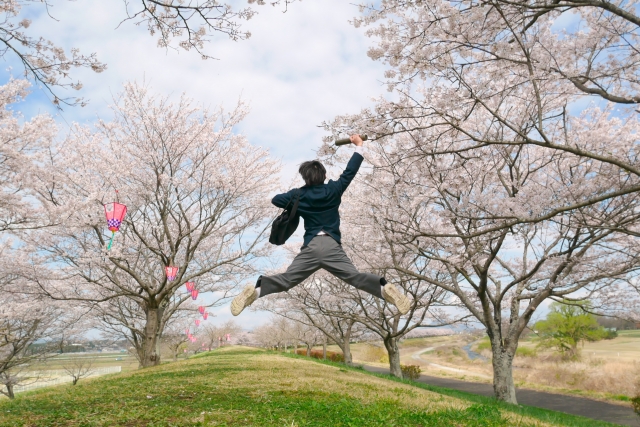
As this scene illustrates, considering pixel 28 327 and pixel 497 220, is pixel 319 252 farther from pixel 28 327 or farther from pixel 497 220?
pixel 28 327

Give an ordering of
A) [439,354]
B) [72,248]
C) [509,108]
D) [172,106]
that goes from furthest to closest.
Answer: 1. [439,354]
2. [72,248]
3. [172,106]
4. [509,108]

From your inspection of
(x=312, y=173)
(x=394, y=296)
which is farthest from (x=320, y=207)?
(x=394, y=296)

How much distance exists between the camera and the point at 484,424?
394 centimetres

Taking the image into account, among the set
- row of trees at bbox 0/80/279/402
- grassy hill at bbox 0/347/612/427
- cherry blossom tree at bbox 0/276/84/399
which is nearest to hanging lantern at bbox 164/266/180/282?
row of trees at bbox 0/80/279/402

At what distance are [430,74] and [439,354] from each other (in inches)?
2217

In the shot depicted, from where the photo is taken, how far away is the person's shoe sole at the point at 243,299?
370 cm

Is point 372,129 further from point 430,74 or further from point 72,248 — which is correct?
point 72,248

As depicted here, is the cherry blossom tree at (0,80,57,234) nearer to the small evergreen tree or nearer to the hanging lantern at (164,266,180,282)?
the hanging lantern at (164,266,180,282)

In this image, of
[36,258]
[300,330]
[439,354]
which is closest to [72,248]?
[36,258]

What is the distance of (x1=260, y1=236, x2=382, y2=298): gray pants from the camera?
12.3 feet

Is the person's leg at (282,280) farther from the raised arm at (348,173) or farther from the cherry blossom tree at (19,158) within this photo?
the cherry blossom tree at (19,158)

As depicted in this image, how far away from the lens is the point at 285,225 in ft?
13.2

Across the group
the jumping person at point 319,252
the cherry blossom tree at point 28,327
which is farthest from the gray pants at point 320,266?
the cherry blossom tree at point 28,327

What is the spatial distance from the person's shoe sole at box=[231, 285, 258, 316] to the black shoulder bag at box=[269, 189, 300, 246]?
0.51 meters
